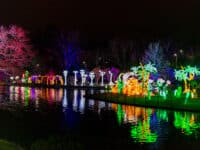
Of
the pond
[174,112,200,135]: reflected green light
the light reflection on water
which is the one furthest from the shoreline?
[174,112,200,135]: reflected green light

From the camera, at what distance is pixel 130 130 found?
2356 cm

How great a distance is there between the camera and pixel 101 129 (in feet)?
79.0

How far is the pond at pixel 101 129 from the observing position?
18.9 m

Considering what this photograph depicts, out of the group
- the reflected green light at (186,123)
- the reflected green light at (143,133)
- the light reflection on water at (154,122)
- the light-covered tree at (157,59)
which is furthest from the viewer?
the light-covered tree at (157,59)

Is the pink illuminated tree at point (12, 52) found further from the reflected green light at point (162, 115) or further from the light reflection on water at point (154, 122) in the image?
the reflected green light at point (162, 115)

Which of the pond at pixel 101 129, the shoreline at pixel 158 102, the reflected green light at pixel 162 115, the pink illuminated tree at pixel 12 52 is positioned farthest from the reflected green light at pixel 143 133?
the shoreline at pixel 158 102

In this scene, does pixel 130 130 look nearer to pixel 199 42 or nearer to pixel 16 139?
pixel 16 139

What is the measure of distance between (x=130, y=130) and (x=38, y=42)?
299ft

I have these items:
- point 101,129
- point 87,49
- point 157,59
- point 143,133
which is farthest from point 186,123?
point 87,49

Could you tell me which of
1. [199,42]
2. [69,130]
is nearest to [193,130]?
[69,130]

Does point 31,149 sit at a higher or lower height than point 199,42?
lower

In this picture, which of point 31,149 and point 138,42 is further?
point 138,42

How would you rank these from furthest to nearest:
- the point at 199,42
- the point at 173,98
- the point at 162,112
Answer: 1. the point at 199,42
2. the point at 173,98
3. the point at 162,112

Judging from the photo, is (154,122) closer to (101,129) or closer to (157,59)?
(101,129)
